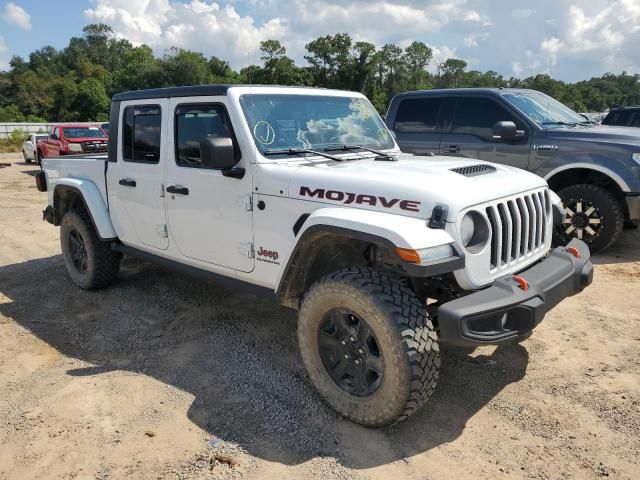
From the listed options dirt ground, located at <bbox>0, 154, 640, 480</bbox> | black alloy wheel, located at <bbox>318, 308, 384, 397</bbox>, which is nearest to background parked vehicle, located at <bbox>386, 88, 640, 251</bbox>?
dirt ground, located at <bbox>0, 154, 640, 480</bbox>

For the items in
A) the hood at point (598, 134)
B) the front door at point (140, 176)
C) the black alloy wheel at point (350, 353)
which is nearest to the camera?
the black alloy wheel at point (350, 353)

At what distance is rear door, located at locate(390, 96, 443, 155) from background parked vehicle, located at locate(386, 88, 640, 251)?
0.05 feet

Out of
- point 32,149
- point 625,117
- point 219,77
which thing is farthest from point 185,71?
point 625,117

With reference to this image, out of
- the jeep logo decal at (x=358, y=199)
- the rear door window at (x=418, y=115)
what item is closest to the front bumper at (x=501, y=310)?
the jeep logo decal at (x=358, y=199)

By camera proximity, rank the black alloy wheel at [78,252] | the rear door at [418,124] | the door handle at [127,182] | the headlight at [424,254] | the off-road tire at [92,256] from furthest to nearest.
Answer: the rear door at [418,124]
the black alloy wheel at [78,252]
the off-road tire at [92,256]
the door handle at [127,182]
the headlight at [424,254]

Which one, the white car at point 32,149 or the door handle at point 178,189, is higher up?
the door handle at point 178,189

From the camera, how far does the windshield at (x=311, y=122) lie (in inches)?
145

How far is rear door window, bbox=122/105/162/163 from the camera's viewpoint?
4.37 meters

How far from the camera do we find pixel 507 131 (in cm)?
662

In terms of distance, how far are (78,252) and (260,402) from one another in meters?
3.22

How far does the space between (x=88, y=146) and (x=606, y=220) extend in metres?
12.7

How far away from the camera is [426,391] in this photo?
2.85 meters

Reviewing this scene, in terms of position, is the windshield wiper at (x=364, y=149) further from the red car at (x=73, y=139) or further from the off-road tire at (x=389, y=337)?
the red car at (x=73, y=139)

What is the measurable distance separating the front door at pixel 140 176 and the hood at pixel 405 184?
136cm
